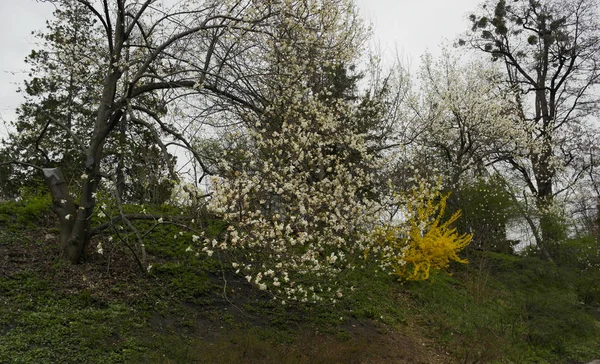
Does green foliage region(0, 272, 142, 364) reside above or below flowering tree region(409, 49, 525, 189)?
below

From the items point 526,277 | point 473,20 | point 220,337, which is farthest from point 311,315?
point 473,20

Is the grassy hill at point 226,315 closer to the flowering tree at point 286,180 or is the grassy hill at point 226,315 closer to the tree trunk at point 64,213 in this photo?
the tree trunk at point 64,213

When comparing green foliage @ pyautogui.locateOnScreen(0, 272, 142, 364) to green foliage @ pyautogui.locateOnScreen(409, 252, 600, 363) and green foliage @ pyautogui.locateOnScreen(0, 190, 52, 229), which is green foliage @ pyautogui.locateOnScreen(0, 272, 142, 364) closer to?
green foliage @ pyautogui.locateOnScreen(0, 190, 52, 229)

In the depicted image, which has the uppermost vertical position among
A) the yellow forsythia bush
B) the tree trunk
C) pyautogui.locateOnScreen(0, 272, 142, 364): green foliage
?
the yellow forsythia bush

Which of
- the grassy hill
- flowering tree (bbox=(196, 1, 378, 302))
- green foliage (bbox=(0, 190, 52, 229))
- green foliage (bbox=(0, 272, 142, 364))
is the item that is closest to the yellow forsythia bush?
the grassy hill

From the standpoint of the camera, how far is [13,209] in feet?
26.9

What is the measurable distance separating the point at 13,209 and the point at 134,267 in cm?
276

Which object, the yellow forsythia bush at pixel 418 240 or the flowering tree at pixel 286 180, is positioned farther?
the yellow forsythia bush at pixel 418 240

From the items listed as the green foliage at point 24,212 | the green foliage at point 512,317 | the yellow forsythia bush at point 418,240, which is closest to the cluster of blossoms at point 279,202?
the yellow forsythia bush at point 418,240

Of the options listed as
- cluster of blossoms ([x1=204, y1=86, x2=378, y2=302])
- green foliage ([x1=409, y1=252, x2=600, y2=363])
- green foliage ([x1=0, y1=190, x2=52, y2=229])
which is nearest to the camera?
cluster of blossoms ([x1=204, y1=86, x2=378, y2=302])

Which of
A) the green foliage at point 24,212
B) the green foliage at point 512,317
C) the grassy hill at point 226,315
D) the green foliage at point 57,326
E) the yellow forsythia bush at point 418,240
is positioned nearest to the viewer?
the green foliage at point 57,326

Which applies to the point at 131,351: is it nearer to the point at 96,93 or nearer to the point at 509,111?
the point at 96,93

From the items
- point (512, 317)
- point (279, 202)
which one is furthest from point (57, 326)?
point (512, 317)

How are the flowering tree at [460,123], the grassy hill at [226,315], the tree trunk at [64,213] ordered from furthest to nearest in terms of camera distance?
the flowering tree at [460,123] → the tree trunk at [64,213] → the grassy hill at [226,315]
